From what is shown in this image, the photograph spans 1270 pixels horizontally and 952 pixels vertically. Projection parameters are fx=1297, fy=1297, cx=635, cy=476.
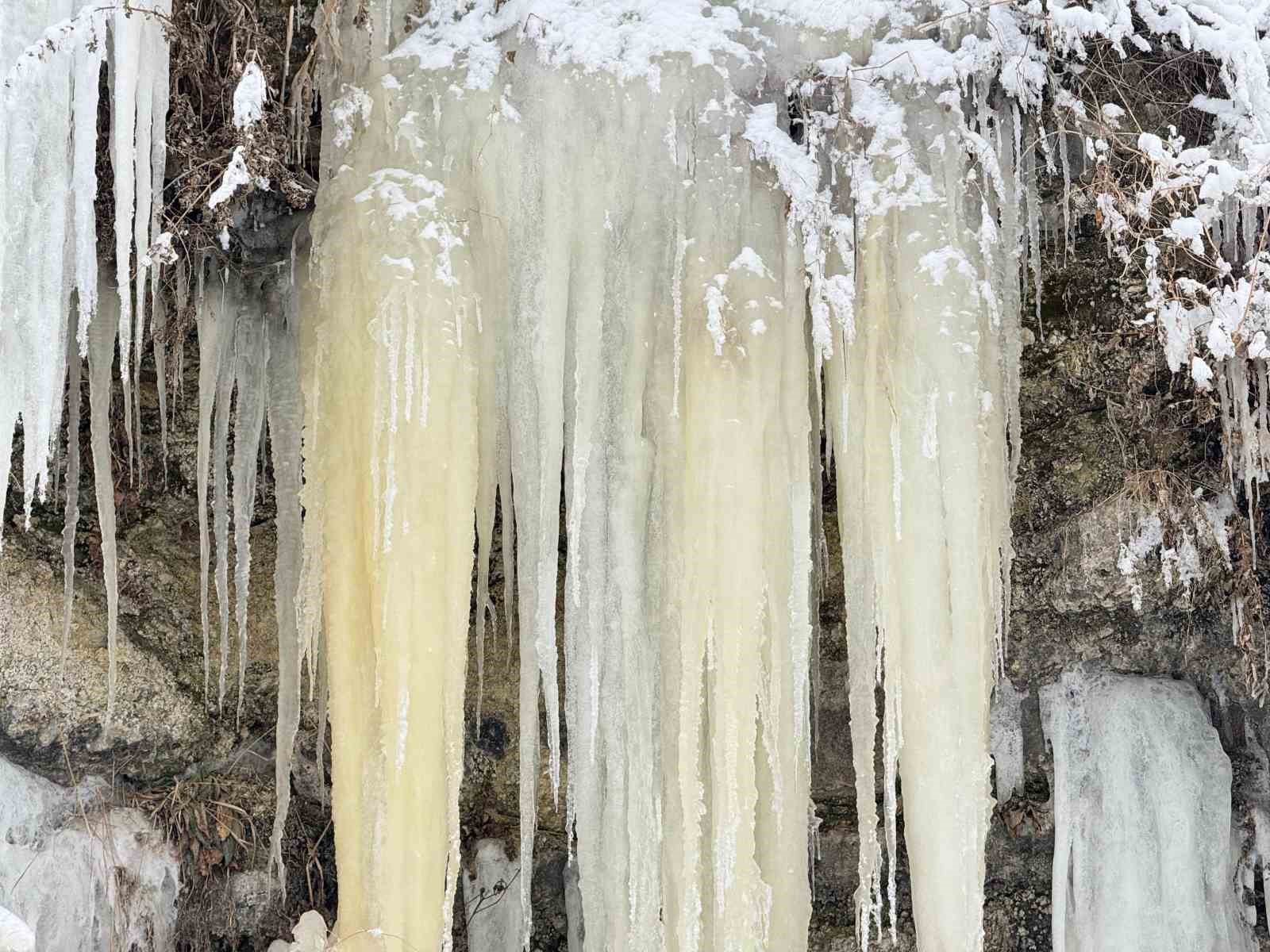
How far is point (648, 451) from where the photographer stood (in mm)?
3664

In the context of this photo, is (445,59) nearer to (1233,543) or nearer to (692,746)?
(692,746)

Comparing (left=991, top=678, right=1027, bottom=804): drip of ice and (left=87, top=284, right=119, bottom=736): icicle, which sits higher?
(left=87, top=284, right=119, bottom=736): icicle

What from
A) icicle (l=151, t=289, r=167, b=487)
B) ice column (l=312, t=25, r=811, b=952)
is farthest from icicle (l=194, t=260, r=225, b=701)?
ice column (l=312, t=25, r=811, b=952)

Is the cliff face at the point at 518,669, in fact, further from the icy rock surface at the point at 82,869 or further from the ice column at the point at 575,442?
the ice column at the point at 575,442

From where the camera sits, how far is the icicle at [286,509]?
3.86m

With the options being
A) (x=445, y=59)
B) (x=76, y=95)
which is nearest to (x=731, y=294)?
(x=445, y=59)

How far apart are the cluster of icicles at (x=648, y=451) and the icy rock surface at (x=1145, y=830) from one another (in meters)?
1.49

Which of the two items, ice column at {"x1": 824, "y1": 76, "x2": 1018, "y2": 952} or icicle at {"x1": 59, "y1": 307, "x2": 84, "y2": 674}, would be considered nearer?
ice column at {"x1": 824, "y1": 76, "x2": 1018, "y2": 952}

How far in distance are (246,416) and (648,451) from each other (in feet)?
4.08

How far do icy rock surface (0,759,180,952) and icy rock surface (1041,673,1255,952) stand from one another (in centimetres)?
331

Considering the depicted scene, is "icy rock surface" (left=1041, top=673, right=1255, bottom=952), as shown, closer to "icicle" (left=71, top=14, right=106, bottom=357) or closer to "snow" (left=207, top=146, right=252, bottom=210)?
"snow" (left=207, top=146, right=252, bottom=210)

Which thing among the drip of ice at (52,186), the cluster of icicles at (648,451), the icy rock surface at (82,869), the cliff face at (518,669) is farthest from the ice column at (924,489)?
the icy rock surface at (82,869)

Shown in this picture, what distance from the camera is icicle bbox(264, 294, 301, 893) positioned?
3863mm

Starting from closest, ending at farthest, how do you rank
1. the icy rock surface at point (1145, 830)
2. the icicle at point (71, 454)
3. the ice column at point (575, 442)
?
the ice column at point (575, 442) < the icicle at point (71, 454) < the icy rock surface at point (1145, 830)
